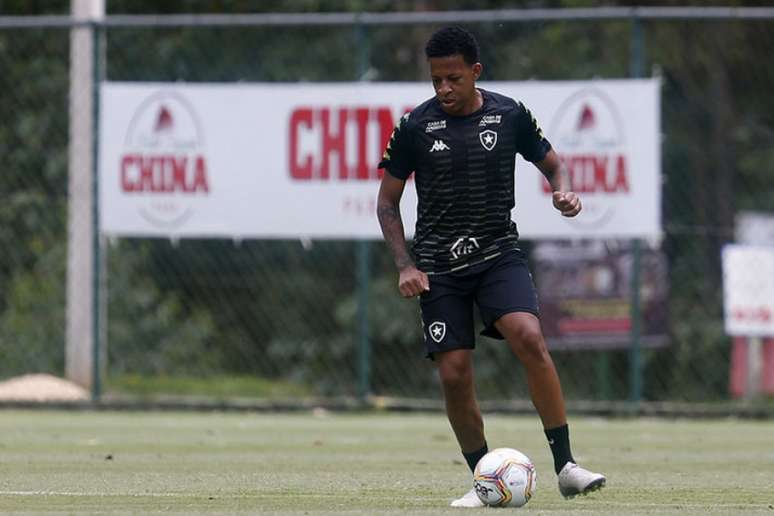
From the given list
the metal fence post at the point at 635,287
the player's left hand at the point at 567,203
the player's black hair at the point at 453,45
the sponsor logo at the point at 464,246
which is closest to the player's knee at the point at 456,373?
the sponsor logo at the point at 464,246

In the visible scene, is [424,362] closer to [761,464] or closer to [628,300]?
[628,300]

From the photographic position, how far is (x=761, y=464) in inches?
366

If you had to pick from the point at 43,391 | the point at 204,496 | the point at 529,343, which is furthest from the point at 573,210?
the point at 43,391

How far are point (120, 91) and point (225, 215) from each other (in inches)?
49.2

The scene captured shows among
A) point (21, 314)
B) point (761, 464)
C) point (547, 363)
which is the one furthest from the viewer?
point (21, 314)

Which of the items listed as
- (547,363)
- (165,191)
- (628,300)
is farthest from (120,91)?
(547,363)

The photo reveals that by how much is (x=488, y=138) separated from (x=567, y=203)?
0.44m

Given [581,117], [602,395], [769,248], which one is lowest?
[602,395]

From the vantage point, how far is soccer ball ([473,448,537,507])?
696 cm

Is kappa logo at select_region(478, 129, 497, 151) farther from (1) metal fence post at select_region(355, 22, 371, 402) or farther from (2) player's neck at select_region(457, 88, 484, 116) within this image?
(1) metal fence post at select_region(355, 22, 371, 402)

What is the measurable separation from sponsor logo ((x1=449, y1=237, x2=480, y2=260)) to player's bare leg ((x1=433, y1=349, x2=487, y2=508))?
0.41 m

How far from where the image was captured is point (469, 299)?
741cm

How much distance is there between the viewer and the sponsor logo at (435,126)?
734 centimetres

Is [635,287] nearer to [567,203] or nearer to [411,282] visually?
[567,203]
